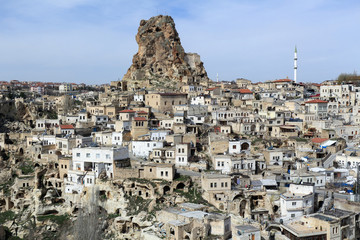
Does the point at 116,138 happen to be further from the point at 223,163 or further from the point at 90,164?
the point at 223,163

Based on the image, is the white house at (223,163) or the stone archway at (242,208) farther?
the white house at (223,163)

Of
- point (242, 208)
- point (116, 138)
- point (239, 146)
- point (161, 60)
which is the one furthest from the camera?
point (161, 60)

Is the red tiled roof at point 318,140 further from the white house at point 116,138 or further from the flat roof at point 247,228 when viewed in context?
the white house at point 116,138

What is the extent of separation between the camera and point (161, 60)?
77562 mm

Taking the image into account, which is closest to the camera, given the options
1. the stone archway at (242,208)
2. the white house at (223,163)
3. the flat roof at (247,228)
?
the flat roof at (247,228)

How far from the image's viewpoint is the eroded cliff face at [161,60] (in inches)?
2972

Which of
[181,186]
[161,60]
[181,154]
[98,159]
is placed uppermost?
[161,60]

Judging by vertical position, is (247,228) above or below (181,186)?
below

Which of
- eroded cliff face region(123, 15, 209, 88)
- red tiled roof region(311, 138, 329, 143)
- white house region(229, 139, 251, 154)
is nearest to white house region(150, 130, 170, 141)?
white house region(229, 139, 251, 154)

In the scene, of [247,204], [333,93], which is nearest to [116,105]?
[247,204]

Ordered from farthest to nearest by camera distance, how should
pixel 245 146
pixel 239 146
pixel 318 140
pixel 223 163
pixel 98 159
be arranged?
pixel 318 140 → pixel 245 146 → pixel 239 146 → pixel 223 163 → pixel 98 159

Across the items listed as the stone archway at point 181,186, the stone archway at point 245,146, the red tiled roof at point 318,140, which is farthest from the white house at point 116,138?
the red tiled roof at point 318,140

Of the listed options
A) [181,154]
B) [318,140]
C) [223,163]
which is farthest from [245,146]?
[318,140]

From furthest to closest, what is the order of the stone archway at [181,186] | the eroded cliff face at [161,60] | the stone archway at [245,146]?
the eroded cliff face at [161,60]
the stone archway at [245,146]
the stone archway at [181,186]
